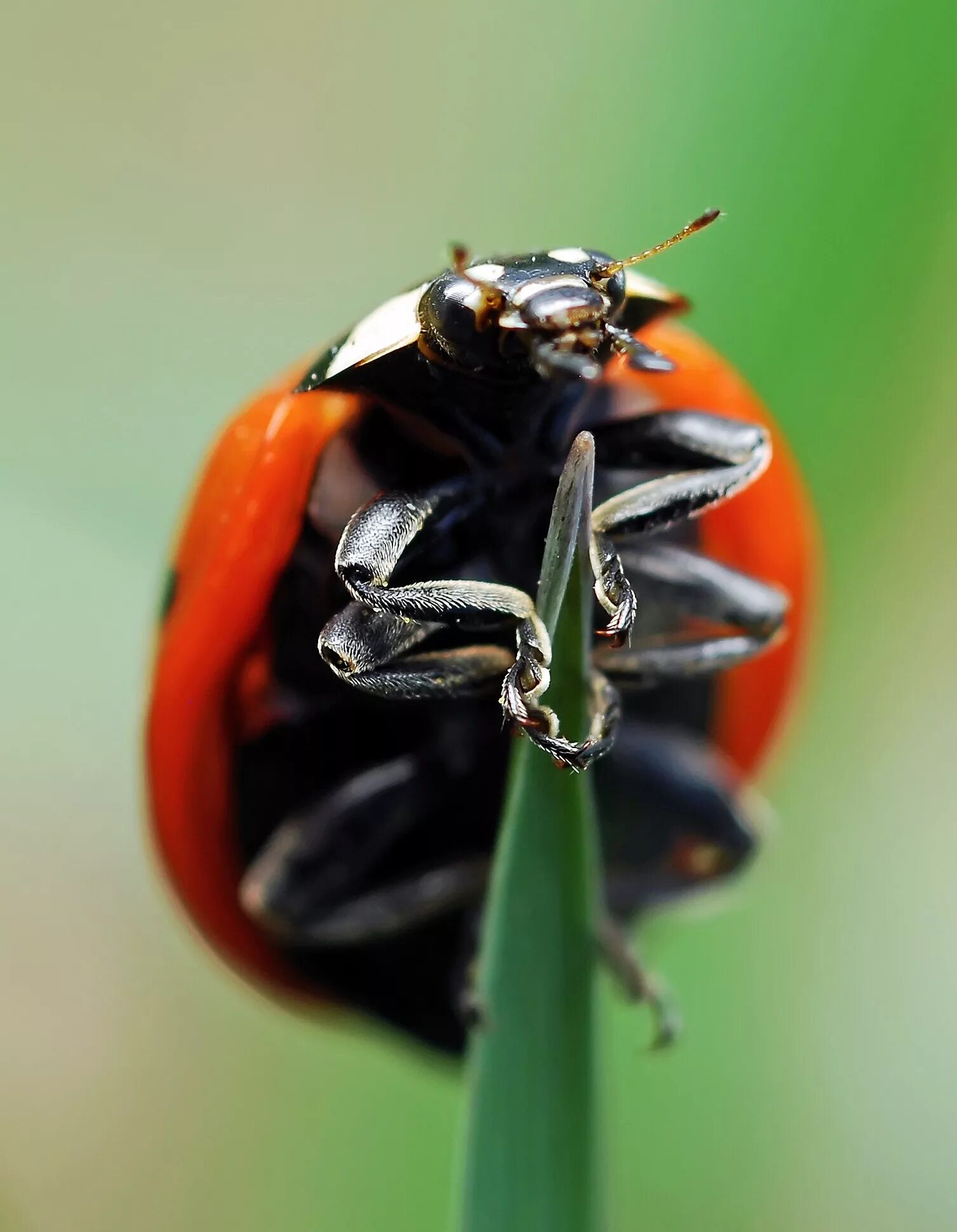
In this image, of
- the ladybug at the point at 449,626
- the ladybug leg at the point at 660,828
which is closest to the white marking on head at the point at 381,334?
the ladybug at the point at 449,626

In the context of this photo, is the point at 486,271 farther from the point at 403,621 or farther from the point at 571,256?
the point at 403,621

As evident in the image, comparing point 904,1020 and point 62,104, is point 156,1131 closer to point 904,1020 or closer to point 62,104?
point 904,1020

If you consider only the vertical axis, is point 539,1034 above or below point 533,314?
below

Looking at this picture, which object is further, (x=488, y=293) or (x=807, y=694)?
(x=807, y=694)

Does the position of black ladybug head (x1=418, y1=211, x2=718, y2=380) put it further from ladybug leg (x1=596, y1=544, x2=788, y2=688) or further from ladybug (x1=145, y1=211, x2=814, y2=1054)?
ladybug leg (x1=596, y1=544, x2=788, y2=688)

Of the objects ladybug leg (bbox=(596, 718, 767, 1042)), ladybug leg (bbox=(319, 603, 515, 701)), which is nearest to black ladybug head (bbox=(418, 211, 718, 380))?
ladybug leg (bbox=(319, 603, 515, 701))

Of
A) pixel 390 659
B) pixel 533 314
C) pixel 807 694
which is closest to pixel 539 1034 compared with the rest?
pixel 390 659

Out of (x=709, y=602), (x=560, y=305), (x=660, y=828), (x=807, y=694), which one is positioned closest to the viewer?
(x=560, y=305)
